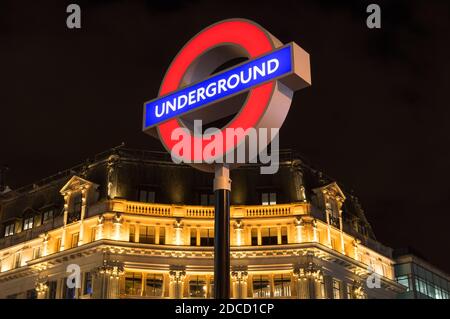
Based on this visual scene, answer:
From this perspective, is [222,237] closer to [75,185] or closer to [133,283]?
[133,283]

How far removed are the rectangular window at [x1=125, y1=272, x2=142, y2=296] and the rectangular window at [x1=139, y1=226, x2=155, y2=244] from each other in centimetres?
338

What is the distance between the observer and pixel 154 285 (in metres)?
60.1

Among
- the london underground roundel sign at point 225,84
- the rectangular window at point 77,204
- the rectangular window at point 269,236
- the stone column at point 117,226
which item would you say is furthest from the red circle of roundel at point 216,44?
the rectangular window at point 77,204

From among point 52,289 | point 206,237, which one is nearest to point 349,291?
point 206,237

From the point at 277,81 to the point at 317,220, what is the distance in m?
49.2

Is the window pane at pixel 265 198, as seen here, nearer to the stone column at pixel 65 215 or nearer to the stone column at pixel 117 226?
the stone column at pixel 117 226

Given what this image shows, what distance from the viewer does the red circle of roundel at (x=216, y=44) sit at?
1509 cm

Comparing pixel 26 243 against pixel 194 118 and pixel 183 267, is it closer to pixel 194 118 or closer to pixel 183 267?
pixel 183 267

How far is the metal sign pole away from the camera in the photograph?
14.4 metres

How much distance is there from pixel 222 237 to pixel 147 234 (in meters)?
47.6

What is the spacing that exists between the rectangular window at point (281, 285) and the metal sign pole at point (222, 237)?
45894 millimetres

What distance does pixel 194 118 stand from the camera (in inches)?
648
